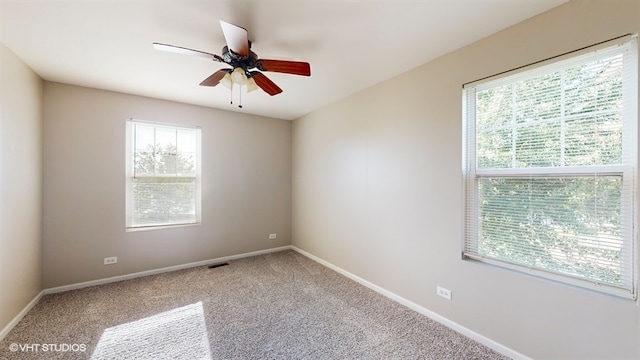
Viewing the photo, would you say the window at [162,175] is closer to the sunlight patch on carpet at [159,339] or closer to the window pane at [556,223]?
the sunlight patch on carpet at [159,339]

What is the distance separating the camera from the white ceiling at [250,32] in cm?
167

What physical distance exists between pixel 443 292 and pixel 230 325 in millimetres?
2064

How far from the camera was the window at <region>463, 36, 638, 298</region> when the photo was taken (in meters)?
1.47

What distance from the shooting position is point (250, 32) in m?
1.96

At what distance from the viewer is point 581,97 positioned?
5.30 ft

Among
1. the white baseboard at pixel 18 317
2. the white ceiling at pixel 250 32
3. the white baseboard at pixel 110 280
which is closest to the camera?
the white ceiling at pixel 250 32

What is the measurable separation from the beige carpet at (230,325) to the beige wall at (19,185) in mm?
329

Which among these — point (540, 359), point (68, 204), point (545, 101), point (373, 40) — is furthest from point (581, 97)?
point (68, 204)

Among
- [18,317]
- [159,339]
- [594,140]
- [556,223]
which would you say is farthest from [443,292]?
[18,317]

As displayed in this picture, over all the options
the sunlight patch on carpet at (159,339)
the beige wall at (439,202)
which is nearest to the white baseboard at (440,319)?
the beige wall at (439,202)

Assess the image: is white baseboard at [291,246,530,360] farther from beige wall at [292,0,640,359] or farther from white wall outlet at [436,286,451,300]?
white wall outlet at [436,286,451,300]

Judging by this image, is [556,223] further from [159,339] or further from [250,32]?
[159,339]

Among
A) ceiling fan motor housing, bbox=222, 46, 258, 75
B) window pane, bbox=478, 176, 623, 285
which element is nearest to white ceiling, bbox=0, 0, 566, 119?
ceiling fan motor housing, bbox=222, 46, 258, 75

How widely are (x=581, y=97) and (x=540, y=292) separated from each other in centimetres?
138
